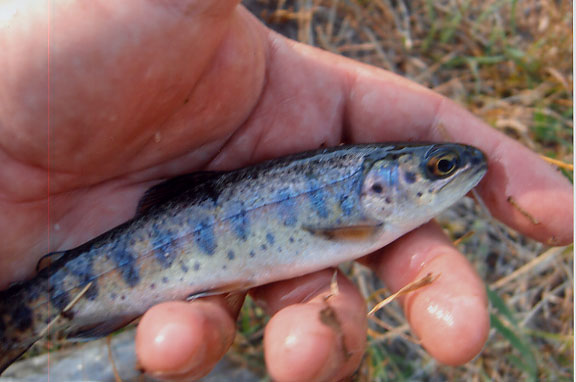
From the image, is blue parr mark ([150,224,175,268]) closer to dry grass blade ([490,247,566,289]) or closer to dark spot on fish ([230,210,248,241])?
dark spot on fish ([230,210,248,241])

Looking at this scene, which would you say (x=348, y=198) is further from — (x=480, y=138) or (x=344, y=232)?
(x=480, y=138)

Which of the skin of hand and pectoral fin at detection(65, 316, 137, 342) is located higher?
the skin of hand

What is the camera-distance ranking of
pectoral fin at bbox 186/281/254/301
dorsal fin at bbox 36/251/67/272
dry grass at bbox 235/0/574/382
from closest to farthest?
pectoral fin at bbox 186/281/254/301 < dorsal fin at bbox 36/251/67/272 < dry grass at bbox 235/0/574/382

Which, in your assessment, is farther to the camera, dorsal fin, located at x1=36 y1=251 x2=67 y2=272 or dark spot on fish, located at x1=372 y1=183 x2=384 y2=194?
dorsal fin, located at x1=36 y1=251 x2=67 y2=272

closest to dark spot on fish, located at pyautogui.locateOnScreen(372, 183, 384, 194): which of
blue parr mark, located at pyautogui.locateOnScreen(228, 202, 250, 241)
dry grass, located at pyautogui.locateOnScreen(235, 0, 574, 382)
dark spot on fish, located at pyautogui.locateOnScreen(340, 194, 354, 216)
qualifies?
dark spot on fish, located at pyautogui.locateOnScreen(340, 194, 354, 216)

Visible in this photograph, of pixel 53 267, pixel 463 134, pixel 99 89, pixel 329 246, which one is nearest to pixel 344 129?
pixel 463 134

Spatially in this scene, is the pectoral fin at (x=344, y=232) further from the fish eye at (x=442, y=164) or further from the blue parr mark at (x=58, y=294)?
the blue parr mark at (x=58, y=294)
